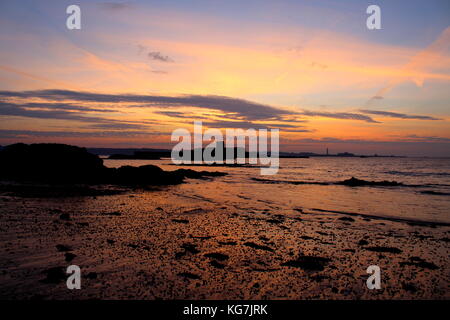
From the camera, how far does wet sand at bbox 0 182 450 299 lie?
790 cm

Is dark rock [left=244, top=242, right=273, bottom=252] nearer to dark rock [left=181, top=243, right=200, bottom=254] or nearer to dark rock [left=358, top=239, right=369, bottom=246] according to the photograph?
dark rock [left=181, top=243, right=200, bottom=254]

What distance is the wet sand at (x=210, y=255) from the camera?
7.90m

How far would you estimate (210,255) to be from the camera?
10.6 m

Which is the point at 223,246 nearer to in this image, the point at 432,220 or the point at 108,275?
the point at 108,275

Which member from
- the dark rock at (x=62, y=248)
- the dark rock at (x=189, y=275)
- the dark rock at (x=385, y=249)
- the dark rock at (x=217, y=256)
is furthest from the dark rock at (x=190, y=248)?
the dark rock at (x=385, y=249)

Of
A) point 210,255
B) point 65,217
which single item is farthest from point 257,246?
point 65,217

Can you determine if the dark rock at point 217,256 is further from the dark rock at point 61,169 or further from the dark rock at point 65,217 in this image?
the dark rock at point 61,169

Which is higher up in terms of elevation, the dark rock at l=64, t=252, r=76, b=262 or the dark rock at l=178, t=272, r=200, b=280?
the dark rock at l=64, t=252, r=76, b=262

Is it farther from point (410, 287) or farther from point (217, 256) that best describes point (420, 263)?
point (217, 256)

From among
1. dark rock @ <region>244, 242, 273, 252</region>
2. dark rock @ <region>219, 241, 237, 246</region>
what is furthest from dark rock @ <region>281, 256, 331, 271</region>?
dark rock @ <region>219, 241, 237, 246</region>

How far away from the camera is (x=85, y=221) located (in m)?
14.7

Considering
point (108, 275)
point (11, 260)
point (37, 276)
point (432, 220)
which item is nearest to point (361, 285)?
point (108, 275)
